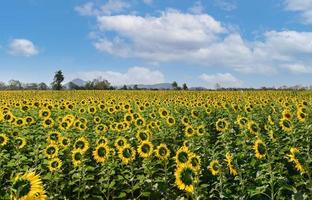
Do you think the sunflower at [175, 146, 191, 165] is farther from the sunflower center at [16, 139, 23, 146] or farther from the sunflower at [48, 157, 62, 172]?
the sunflower center at [16, 139, 23, 146]

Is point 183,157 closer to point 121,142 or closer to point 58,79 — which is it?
point 121,142

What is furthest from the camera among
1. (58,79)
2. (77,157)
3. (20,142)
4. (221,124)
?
(58,79)

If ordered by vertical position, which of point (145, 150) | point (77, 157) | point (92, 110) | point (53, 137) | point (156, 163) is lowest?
point (156, 163)

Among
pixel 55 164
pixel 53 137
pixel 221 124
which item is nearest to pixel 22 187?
pixel 55 164

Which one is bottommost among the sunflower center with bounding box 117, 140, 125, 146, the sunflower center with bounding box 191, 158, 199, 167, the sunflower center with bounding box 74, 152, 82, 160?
the sunflower center with bounding box 74, 152, 82, 160

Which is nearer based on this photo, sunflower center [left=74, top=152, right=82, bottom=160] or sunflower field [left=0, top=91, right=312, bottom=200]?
sunflower field [left=0, top=91, right=312, bottom=200]

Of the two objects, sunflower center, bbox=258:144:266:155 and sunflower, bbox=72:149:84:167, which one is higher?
sunflower center, bbox=258:144:266:155

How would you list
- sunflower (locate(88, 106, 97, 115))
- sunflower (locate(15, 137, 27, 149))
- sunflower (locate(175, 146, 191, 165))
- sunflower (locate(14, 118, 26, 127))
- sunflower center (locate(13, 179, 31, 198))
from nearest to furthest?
1. sunflower center (locate(13, 179, 31, 198))
2. sunflower (locate(175, 146, 191, 165))
3. sunflower (locate(15, 137, 27, 149))
4. sunflower (locate(14, 118, 26, 127))
5. sunflower (locate(88, 106, 97, 115))

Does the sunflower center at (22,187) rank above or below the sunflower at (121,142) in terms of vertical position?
above

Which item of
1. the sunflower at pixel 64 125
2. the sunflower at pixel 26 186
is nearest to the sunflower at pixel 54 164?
the sunflower at pixel 64 125

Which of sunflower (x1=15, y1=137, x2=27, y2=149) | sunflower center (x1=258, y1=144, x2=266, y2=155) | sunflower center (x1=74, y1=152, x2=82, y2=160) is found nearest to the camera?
sunflower center (x1=258, y1=144, x2=266, y2=155)

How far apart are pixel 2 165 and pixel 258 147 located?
5.18 meters

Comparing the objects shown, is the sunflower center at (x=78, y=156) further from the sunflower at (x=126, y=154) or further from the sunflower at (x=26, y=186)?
the sunflower at (x=26, y=186)

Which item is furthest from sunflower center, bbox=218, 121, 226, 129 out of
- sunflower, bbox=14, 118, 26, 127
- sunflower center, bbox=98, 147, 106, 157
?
sunflower, bbox=14, 118, 26, 127
